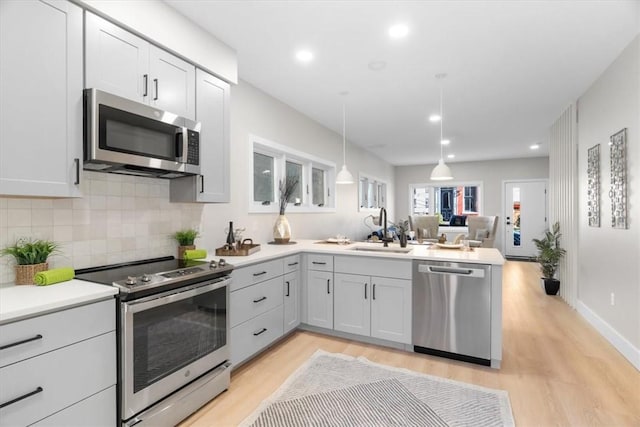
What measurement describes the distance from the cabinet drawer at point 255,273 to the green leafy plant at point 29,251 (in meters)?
1.06

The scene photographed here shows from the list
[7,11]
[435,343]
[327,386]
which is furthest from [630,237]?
[7,11]

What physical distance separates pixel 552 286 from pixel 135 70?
5610 millimetres

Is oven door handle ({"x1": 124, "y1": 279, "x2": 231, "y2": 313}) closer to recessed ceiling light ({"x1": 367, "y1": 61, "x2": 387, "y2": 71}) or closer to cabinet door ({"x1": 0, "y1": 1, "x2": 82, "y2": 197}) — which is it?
cabinet door ({"x1": 0, "y1": 1, "x2": 82, "y2": 197})

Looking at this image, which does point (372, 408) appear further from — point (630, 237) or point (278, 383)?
point (630, 237)

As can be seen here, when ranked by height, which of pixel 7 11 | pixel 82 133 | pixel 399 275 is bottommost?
pixel 399 275

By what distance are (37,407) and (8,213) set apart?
97 centimetres

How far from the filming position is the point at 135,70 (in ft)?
6.40

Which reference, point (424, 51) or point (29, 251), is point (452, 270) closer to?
point (424, 51)

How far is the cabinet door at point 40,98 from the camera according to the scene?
1.41 metres

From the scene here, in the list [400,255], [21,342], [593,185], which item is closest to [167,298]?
[21,342]

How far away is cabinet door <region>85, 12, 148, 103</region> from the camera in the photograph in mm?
1724

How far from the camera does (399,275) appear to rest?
2791 millimetres

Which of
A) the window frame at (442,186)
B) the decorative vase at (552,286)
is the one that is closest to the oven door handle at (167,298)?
the decorative vase at (552,286)

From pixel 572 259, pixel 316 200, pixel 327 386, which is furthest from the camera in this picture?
pixel 316 200
